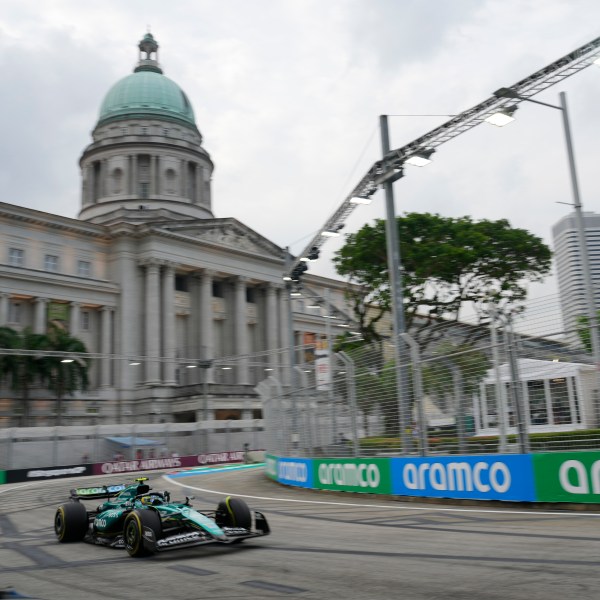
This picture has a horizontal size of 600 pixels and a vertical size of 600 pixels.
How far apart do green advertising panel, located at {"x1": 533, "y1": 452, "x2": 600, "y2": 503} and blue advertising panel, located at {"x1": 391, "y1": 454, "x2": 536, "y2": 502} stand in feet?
0.74

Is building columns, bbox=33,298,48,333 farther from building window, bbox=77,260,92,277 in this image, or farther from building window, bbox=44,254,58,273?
building window, bbox=77,260,92,277

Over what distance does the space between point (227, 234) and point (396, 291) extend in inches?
2199

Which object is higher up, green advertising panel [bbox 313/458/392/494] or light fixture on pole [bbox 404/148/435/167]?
light fixture on pole [bbox 404/148/435/167]

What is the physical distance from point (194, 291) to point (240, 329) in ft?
20.3

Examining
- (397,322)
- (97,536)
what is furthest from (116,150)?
(97,536)

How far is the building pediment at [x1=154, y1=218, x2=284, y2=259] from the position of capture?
68062 mm

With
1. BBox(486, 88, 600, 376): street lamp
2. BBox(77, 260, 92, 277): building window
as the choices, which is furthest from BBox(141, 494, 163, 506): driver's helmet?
BBox(77, 260, 92, 277): building window

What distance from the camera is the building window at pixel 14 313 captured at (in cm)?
5772

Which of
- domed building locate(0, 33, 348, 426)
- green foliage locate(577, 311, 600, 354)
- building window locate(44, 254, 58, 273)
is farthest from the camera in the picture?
building window locate(44, 254, 58, 273)

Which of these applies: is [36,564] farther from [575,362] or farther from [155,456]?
[155,456]

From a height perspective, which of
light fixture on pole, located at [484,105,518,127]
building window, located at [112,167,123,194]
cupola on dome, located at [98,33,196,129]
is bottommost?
light fixture on pole, located at [484,105,518,127]

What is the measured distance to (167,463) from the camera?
4494 centimetres

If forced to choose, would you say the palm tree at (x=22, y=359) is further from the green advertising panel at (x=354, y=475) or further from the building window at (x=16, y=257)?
the green advertising panel at (x=354, y=475)

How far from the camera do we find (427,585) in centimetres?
650
